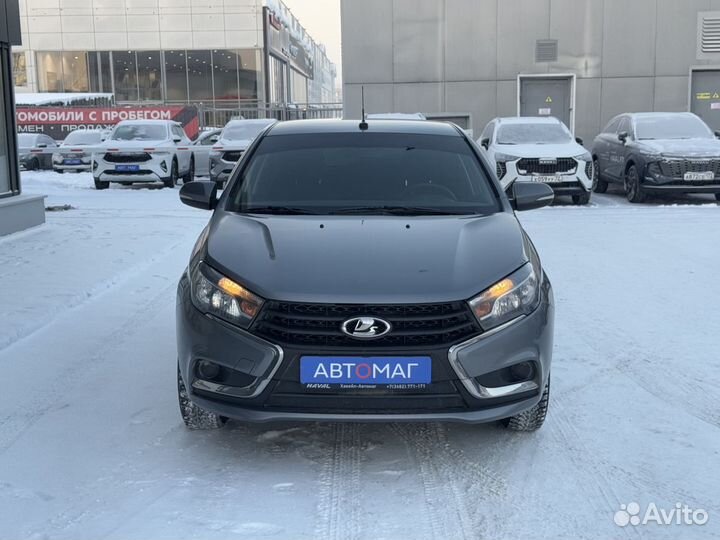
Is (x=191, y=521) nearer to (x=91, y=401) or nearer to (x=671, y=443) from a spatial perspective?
(x=91, y=401)

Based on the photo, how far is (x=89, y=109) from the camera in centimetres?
3150

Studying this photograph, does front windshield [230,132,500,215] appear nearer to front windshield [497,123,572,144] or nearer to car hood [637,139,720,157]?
car hood [637,139,720,157]

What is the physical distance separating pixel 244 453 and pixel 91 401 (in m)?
1.19

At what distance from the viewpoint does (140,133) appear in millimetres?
20312

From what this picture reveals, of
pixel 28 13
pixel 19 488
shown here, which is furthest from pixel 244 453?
pixel 28 13

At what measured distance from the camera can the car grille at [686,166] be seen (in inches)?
555

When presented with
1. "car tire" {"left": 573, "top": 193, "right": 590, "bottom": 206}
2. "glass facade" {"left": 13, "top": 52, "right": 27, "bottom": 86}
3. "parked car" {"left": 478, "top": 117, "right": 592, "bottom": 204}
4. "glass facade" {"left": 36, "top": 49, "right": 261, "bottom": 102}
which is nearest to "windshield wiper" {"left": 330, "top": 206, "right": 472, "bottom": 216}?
"parked car" {"left": 478, "top": 117, "right": 592, "bottom": 204}

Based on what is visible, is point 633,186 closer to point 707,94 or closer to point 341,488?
point 707,94

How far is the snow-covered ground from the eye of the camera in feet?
11.0

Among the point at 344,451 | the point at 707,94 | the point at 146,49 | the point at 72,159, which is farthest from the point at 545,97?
the point at 146,49

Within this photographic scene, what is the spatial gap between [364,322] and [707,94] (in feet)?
75.8

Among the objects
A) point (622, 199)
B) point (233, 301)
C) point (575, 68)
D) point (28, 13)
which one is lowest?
point (622, 199)

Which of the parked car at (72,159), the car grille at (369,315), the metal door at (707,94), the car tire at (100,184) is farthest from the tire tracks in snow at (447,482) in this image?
the metal door at (707,94)

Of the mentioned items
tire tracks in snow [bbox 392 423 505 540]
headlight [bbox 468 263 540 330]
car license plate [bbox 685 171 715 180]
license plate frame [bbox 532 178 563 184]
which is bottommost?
tire tracks in snow [bbox 392 423 505 540]
